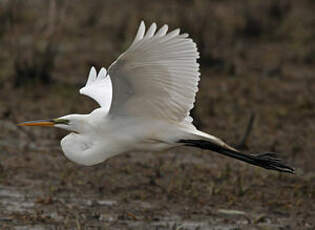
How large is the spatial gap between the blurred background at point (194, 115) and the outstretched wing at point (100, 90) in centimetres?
83

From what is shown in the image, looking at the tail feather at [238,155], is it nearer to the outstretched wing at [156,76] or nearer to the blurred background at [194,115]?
the outstretched wing at [156,76]

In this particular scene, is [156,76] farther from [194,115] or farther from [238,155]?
[194,115]

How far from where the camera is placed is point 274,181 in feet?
20.9

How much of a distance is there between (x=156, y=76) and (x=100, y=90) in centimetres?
119

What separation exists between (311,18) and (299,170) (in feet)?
19.6

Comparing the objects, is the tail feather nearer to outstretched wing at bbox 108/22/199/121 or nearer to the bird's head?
outstretched wing at bbox 108/22/199/121

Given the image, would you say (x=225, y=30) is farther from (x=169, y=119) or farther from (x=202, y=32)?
(x=169, y=119)

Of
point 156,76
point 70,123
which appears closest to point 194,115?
point 70,123

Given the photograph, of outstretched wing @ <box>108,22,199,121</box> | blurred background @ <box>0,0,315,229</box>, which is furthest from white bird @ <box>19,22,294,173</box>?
blurred background @ <box>0,0,315,229</box>

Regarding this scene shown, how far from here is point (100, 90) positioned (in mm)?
5527

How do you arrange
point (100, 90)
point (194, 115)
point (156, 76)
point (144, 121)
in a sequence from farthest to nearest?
point (194, 115), point (100, 90), point (144, 121), point (156, 76)

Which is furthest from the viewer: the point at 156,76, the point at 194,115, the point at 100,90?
the point at 194,115

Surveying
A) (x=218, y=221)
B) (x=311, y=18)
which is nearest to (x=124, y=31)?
Result: (x=311, y=18)

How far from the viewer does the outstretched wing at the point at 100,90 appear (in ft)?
17.5
